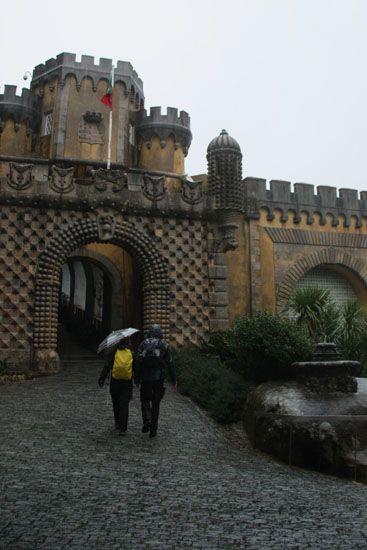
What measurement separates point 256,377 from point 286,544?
23.5 ft

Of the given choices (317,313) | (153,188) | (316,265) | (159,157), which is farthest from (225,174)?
(159,157)

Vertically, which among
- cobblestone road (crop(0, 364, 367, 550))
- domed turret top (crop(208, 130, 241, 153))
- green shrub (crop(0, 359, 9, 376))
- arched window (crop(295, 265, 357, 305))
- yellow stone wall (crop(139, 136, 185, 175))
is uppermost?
yellow stone wall (crop(139, 136, 185, 175))

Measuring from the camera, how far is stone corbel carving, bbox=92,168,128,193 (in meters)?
15.7

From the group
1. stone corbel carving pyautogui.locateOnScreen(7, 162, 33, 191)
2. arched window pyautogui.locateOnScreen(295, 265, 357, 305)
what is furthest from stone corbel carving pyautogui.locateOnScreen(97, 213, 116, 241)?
arched window pyautogui.locateOnScreen(295, 265, 357, 305)

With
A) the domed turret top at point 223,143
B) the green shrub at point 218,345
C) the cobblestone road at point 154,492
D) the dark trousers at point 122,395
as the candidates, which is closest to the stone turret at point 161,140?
the domed turret top at point 223,143

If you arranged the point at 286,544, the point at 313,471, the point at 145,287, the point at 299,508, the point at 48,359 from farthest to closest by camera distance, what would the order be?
the point at 145,287, the point at 48,359, the point at 313,471, the point at 299,508, the point at 286,544

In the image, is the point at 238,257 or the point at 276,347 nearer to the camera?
the point at 276,347

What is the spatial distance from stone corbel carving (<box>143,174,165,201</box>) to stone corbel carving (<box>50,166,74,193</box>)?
2.23m

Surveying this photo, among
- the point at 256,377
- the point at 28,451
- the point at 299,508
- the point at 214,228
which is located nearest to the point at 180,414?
the point at 256,377

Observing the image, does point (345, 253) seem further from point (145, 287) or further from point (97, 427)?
point (97, 427)

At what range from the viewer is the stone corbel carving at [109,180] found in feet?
51.6

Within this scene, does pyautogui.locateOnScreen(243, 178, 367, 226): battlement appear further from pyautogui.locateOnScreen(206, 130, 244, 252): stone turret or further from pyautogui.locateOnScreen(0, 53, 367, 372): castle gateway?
pyautogui.locateOnScreen(206, 130, 244, 252): stone turret

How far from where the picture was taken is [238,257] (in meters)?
17.7

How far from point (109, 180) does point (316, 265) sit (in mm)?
7904
